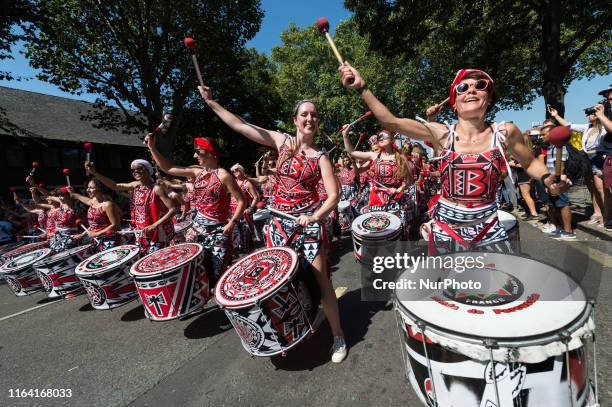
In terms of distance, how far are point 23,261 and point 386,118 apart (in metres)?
7.03

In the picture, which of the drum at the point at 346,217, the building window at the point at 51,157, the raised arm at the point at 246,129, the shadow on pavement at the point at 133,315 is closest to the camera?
the raised arm at the point at 246,129

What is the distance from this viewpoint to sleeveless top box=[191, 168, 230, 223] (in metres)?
3.92

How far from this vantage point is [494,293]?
1582 millimetres

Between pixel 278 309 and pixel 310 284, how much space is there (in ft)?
1.47

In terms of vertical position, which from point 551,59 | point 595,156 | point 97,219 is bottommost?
point 97,219

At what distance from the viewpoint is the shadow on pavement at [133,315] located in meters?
4.38

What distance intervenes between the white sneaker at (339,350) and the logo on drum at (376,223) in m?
1.87

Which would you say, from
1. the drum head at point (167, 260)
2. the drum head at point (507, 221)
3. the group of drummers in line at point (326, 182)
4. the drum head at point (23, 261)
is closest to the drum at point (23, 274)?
the drum head at point (23, 261)

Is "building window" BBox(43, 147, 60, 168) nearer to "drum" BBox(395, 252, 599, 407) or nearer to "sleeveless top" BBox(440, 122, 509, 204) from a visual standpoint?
"sleeveless top" BBox(440, 122, 509, 204)

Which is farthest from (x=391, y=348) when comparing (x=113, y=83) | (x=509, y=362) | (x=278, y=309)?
(x=113, y=83)

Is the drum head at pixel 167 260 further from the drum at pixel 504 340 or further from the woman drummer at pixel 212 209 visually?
the drum at pixel 504 340

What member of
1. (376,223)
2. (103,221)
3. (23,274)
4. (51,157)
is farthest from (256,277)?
(51,157)

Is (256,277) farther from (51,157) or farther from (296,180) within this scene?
(51,157)

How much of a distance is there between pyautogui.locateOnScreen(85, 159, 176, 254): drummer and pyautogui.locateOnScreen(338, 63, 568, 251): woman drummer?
3.55 metres
